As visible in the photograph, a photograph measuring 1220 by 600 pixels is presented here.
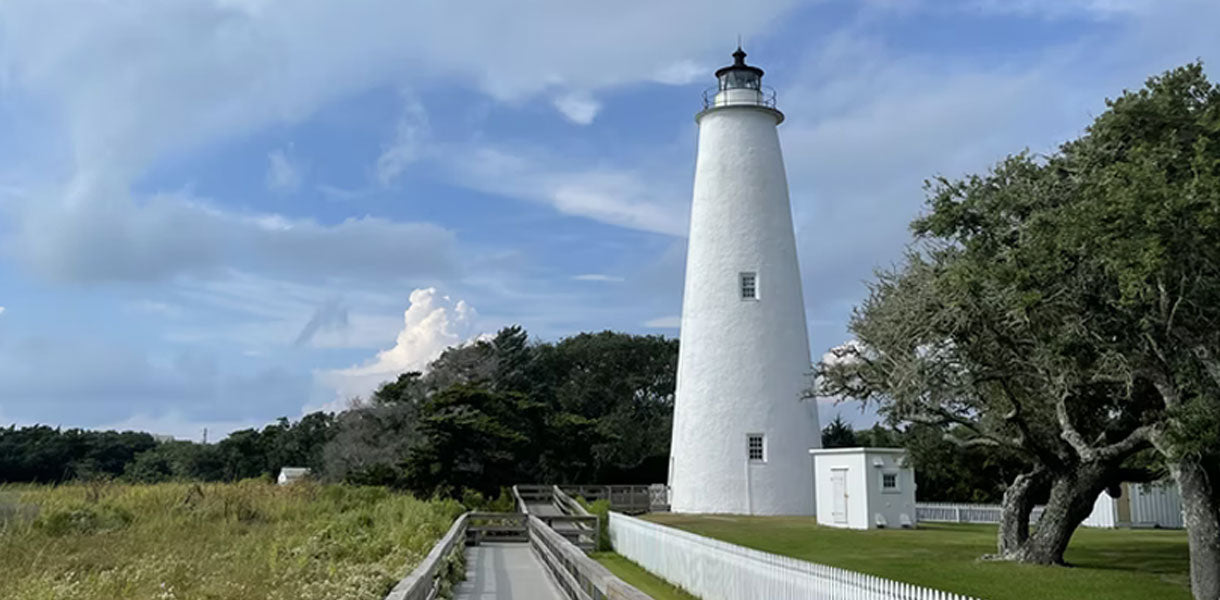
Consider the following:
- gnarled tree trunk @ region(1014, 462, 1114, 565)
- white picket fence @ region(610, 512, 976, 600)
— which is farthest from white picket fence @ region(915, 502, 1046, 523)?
white picket fence @ region(610, 512, 976, 600)

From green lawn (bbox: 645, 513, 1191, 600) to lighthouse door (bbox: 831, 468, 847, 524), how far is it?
1059mm

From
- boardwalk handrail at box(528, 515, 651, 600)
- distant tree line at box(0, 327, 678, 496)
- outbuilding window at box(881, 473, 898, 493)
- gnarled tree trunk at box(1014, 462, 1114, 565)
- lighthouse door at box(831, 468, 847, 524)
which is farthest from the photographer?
distant tree line at box(0, 327, 678, 496)

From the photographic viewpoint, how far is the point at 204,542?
41.3 feet

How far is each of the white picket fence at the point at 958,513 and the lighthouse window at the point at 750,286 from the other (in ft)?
27.8

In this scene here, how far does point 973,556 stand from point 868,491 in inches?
284

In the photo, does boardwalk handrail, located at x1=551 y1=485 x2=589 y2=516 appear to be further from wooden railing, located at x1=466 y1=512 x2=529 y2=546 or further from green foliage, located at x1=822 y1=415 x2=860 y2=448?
green foliage, located at x1=822 y1=415 x2=860 y2=448

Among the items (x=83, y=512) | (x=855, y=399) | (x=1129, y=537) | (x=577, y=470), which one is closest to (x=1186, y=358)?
(x=855, y=399)

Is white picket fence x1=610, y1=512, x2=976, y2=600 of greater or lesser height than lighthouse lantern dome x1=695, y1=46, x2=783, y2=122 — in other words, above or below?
below

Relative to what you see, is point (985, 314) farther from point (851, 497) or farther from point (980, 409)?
point (851, 497)

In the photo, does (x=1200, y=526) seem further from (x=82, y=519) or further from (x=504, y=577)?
(x=82, y=519)

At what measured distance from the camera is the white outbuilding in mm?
25039

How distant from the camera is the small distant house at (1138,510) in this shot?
2802cm

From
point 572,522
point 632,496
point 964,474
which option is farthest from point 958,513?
point 572,522

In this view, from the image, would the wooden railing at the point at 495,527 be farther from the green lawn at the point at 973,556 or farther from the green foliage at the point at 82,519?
the green foliage at the point at 82,519
